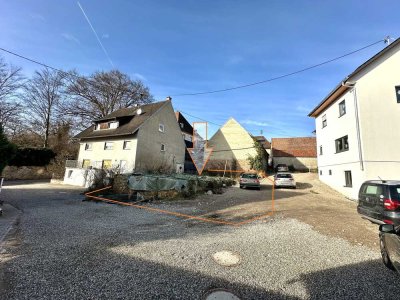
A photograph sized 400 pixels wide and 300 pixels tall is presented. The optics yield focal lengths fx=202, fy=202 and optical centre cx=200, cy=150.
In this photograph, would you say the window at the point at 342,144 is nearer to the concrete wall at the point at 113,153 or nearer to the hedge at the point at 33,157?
the concrete wall at the point at 113,153

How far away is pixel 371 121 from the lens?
483 inches

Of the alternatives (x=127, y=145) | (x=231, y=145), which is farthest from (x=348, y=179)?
(x=127, y=145)

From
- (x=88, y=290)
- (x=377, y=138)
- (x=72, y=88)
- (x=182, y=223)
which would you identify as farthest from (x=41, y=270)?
(x=72, y=88)

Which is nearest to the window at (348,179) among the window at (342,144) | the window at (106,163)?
the window at (342,144)

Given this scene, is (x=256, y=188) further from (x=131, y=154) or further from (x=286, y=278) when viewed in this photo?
(x=286, y=278)

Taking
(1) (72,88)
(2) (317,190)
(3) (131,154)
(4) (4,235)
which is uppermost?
(1) (72,88)

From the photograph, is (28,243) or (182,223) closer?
(28,243)

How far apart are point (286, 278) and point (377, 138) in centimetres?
1264

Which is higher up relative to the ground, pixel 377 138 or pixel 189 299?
pixel 377 138

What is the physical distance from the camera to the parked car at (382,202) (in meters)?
6.17

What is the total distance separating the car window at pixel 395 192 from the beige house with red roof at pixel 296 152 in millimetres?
27356

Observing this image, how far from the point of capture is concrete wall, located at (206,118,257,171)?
91.6ft

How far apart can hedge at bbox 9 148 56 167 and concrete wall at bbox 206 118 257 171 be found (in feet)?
72.9

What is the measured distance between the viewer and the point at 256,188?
59.5 feet
